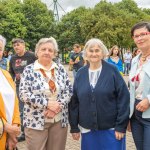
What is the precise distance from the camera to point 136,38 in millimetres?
3775

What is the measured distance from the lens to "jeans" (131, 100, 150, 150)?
364 cm

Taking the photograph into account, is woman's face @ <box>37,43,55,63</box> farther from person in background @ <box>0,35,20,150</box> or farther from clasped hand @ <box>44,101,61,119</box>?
person in background @ <box>0,35,20,150</box>

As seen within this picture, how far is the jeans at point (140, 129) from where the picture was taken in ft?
11.9

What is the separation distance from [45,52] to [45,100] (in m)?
0.62

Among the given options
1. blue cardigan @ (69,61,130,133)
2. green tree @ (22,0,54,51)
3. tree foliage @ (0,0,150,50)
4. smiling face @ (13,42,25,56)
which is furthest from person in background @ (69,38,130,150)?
green tree @ (22,0,54,51)

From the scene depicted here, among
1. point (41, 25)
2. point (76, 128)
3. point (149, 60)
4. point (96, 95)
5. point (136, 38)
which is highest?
point (41, 25)

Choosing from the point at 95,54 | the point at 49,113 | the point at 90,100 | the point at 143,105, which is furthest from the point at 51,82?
the point at 143,105

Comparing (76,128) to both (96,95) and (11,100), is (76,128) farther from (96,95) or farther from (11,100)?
(11,100)

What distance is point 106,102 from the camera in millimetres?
3900

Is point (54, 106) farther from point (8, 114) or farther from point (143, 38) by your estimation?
point (143, 38)

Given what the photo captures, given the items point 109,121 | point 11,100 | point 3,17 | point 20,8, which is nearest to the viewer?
point 11,100

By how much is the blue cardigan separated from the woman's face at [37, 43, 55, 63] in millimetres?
552

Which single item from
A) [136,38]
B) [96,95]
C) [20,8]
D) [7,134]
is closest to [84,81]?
[96,95]

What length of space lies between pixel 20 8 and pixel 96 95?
154 feet
